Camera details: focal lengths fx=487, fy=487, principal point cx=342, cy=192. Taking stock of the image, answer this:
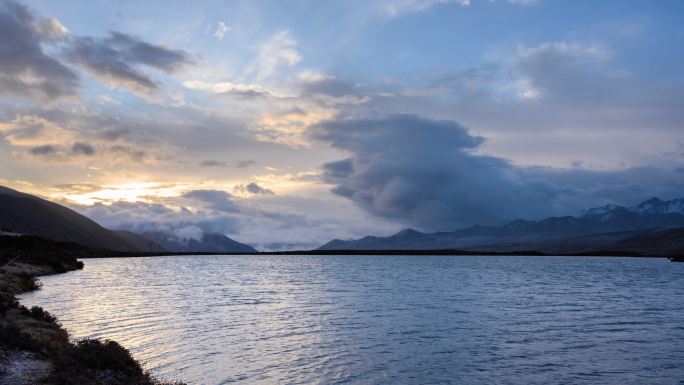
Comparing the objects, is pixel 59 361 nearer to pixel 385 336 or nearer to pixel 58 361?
pixel 58 361

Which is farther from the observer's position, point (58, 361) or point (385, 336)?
point (385, 336)

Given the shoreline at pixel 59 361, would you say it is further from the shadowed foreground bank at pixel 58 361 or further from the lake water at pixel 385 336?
the lake water at pixel 385 336

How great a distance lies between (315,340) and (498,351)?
13.5m

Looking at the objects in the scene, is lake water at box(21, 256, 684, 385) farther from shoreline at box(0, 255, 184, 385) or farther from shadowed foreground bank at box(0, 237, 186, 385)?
shadowed foreground bank at box(0, 237, 186, 385)

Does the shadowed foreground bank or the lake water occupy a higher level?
the shadowed foreground bank

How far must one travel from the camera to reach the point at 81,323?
4291cm

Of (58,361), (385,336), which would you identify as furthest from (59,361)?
(385,336)

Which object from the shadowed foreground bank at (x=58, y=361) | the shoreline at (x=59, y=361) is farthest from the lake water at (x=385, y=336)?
the shadowed foreground bank at (x=58, y=361)

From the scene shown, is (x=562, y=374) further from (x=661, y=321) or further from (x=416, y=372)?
(x=661, y=321)

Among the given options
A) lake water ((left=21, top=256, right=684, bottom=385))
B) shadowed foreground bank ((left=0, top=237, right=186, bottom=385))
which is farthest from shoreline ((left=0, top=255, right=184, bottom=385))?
lake water ((left=21, top=256, right=684, bottom=385))

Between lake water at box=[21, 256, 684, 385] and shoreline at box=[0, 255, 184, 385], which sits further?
lake water at box=[21, 256, 684, 385]

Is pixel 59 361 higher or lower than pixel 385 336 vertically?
higher

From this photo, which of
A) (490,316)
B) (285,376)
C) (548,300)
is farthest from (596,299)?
(285,376)

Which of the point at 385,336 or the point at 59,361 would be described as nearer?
the point at 59,361
